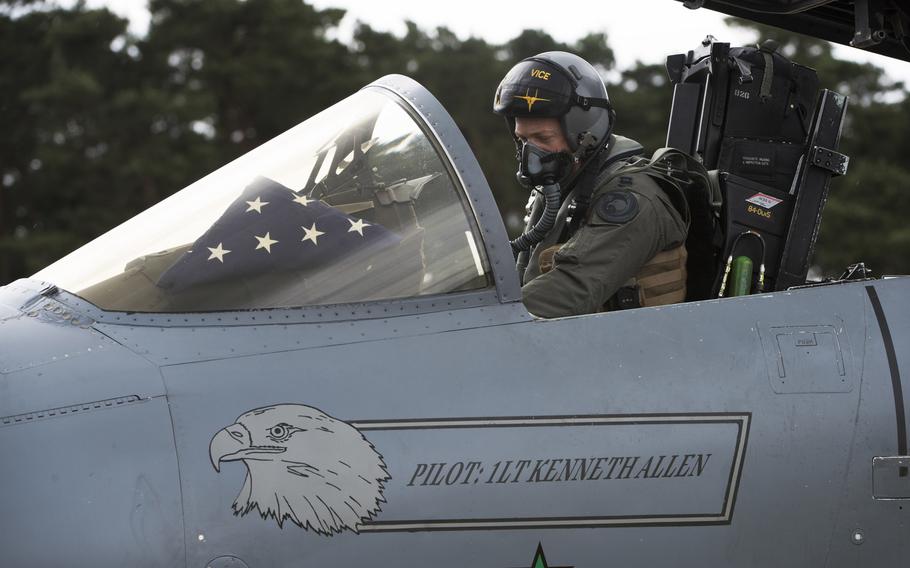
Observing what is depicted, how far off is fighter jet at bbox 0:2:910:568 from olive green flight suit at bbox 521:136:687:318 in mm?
248

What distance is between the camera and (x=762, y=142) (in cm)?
416

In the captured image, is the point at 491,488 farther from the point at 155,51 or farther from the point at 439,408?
the point at 155,51

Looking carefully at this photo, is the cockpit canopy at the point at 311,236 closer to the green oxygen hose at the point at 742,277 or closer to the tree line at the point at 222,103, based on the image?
the green oxygen hose at the point at 742,277

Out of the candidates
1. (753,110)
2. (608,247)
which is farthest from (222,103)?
(608,247)

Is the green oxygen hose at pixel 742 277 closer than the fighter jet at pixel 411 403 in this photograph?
No

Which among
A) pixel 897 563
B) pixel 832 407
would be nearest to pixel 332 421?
pixel 832 407

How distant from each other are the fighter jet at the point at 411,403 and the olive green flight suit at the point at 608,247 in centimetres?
25

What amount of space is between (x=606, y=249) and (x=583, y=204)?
62cm

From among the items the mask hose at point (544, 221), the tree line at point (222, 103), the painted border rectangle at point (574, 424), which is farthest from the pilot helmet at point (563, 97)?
the tree line at point (222, 103)

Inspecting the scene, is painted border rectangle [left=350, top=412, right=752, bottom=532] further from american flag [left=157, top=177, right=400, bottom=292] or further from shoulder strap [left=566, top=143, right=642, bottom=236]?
shoulder strap [left=566, top=143, right=642, bottom=236]

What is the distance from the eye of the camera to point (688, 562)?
2.73 metres

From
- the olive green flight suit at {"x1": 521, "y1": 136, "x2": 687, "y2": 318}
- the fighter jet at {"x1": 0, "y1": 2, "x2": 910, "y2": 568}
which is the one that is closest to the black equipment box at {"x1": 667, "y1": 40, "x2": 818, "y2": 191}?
the olive green flight suit at {"x1": 521, "y1": 136, "x2": 687, "y2": 318}

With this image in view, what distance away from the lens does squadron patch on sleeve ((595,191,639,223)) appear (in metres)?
3.25

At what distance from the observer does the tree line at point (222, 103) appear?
60.4 ft
